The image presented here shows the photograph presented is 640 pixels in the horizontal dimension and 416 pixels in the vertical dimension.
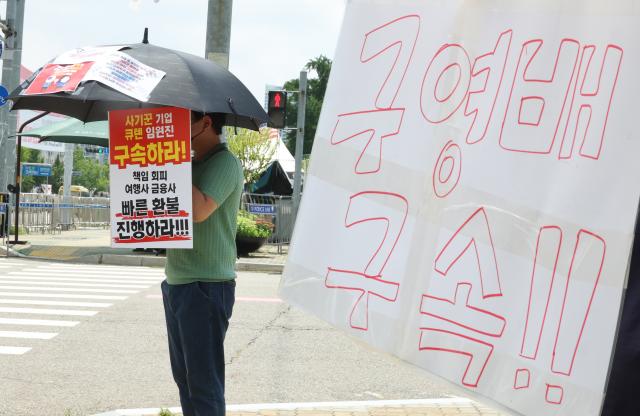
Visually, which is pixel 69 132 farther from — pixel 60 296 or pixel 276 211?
pixel 60 296

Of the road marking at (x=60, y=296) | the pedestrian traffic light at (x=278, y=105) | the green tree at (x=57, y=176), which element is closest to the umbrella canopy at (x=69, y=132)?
the pedestrian traffic light at (x=278, y=105)

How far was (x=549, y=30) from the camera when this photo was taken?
1876mm

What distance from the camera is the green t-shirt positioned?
139 inches

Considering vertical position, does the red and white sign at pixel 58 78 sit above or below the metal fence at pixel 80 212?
above

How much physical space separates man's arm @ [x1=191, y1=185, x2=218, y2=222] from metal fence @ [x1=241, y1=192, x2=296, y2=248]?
16639 mm

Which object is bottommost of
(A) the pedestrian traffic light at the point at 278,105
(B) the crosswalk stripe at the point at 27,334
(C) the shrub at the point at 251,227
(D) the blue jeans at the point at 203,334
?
(B) the crosswalk stripe at the point at 27,334

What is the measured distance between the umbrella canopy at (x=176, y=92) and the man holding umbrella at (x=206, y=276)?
0.15m

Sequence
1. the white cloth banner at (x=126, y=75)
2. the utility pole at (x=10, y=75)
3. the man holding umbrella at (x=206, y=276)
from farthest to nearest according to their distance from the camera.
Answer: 1. the utility pole at (x=10, y=75)
2. the man holding umbrella at (x=206, y=276)
3. the white cloth banner at (x=126, y=75)

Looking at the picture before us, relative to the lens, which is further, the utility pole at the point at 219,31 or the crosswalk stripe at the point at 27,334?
the utility pole at the point at 219,31

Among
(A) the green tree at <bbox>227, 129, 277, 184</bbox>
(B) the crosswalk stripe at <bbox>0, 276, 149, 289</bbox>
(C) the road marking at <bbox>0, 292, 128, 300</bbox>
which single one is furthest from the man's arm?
(A) the green tree at <bbox>227, 129, 277, 184</bbox>

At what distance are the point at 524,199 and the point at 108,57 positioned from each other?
210cm

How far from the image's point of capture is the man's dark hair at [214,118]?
3.63 meters

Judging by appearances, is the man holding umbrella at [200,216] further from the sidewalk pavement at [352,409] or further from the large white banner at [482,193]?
the sidewalk pavement at [352,409]

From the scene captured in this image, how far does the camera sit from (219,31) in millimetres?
9617
